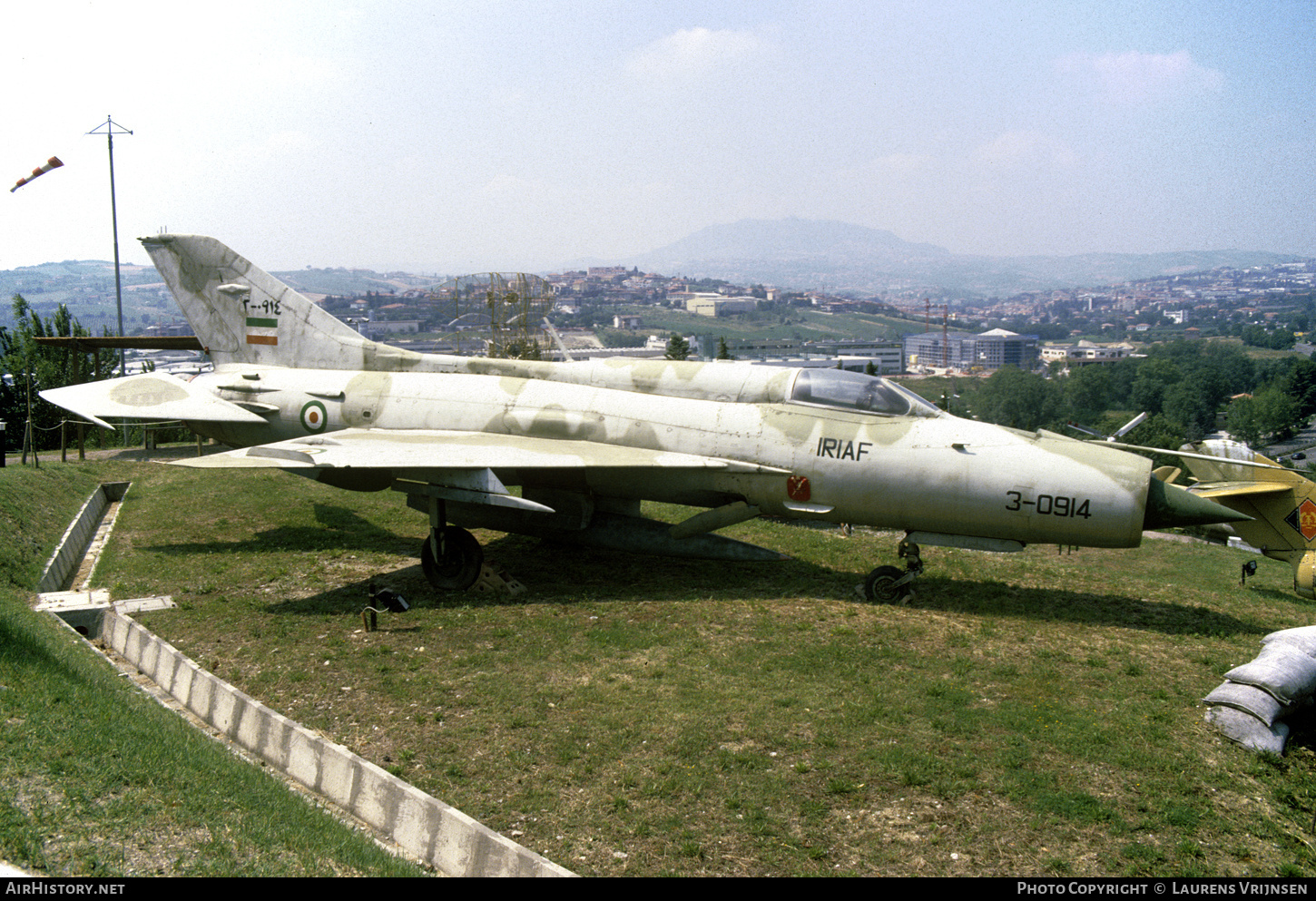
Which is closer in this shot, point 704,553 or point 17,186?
point 704,553

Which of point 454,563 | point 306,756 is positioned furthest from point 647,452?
point 306,756

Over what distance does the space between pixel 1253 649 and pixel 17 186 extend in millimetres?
31673

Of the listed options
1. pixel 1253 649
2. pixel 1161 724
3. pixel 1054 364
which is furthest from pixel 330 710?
pixel 1054 364

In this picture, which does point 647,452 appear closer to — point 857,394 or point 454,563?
point 857,394

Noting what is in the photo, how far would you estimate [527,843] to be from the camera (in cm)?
632

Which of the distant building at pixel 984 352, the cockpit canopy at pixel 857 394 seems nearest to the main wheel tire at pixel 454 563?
the cockpit canopy at pixel 857 394

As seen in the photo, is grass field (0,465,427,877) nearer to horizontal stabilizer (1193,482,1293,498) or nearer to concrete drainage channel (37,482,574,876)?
concrete drainage channel (37,482,574,876)

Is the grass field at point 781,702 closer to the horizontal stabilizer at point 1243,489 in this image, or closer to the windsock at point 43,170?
the horizontal stabilizer at point 1243,489

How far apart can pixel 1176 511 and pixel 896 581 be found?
12.4 feet

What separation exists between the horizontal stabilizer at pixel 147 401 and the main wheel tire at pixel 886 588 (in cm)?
1156

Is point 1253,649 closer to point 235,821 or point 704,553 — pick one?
point 704,553

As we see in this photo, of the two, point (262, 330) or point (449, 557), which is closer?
point (449, 557)

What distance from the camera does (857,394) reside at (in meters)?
12.5

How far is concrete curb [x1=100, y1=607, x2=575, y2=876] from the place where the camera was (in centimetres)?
593
